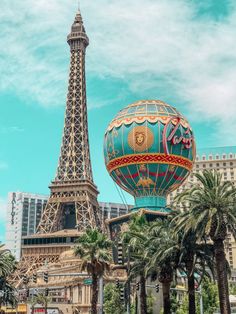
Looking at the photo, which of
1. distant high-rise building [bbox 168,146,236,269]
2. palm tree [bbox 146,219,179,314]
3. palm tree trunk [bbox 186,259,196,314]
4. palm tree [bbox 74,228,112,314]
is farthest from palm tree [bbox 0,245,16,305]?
distant high-rise building [bbox 168,146,236,269]

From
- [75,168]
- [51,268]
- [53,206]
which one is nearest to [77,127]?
[75,168]

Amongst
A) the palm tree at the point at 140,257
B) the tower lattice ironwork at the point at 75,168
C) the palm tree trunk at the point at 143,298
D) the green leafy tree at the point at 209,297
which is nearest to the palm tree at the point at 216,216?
the palm tree at the point at 140,257

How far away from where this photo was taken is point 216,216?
34688mm

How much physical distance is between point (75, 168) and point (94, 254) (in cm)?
8489

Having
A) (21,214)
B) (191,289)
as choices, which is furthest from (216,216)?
(21,214)

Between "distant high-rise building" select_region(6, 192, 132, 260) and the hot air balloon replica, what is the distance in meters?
116

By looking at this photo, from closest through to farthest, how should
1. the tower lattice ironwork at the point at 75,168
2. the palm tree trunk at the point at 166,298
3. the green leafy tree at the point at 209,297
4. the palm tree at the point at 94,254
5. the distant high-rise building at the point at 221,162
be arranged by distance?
the palm tree trunk at the point at 166,298, the palm tree at the point at 94,254, the green leafy tree at the point at 209,297, the tower lattice ironwork at the point at 75,168, the distant high-rise building at the point at 221,162

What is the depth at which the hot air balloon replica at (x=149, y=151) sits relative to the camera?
7144 cm

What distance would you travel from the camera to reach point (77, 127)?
135500 mm

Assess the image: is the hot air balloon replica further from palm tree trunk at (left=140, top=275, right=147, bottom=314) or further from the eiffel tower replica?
the eiffel tower replica

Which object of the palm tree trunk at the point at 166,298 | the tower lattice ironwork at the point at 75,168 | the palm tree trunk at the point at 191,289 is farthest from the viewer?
the tower lattice ironwork at the point at 75,168

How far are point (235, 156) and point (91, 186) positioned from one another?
65363 millimetres

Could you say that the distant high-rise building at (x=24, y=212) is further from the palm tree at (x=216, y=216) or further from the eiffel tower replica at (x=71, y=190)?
the palm tree at (x=216, y=216)

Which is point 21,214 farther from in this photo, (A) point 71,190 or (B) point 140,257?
(B) point 140,257
